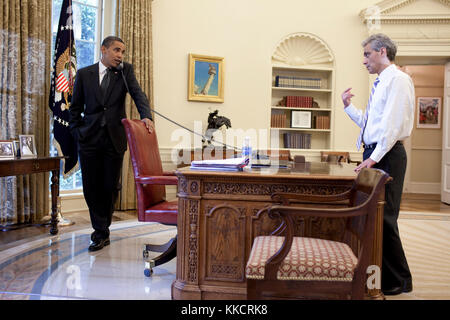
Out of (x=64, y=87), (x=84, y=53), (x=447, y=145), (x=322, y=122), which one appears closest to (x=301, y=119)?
(x=322, y=122)

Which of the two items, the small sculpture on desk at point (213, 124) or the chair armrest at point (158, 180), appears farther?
the small sculpture on desk at point (213, 124)

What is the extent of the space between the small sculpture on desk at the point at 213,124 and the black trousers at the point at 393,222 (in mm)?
3717

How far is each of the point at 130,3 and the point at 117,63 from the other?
2731mm

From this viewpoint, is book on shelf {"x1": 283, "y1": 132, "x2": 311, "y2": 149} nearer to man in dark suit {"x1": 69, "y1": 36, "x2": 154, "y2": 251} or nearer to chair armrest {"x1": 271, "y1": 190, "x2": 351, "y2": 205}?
man in dark suit {"x1": 69, "y1": 36, "x2": 154, "y2": 251}

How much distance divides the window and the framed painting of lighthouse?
1.45 meters

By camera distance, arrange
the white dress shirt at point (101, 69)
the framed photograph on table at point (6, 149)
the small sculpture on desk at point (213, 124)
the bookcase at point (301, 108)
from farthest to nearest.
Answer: the bookcase at point (301, 108) → the small sculpture on desk at point (213, 124) → the framed photograph on table at point (6, 149) → the white dress shirt at point (101, 69)

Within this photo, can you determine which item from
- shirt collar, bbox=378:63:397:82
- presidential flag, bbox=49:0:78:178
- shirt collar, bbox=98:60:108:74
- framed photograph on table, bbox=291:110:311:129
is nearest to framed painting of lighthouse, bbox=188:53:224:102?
framed photograph on table, bbox=291:110:311:129

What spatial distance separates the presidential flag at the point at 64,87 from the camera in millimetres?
4543

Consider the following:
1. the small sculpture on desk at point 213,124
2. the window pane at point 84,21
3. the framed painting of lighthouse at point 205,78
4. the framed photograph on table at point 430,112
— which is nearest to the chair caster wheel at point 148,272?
the small sculpture on desk at point 213,124

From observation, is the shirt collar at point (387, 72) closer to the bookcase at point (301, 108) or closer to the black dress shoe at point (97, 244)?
Answer: the black dress shoe at point (97, 244)

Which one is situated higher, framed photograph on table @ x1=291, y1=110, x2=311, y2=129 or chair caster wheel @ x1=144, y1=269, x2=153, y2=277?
framed photograph on table @ x1=291, y1=110, x2=311, y2=129

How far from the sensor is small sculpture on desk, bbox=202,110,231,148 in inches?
238

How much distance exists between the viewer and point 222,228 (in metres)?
2.19
